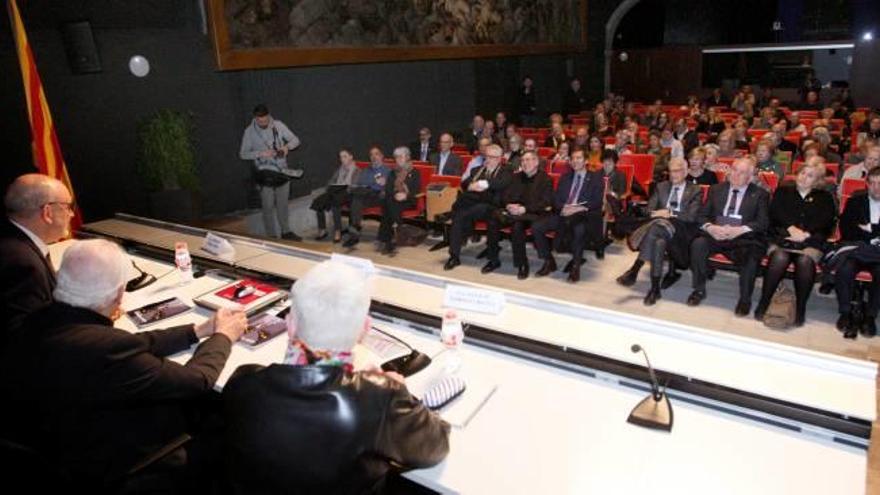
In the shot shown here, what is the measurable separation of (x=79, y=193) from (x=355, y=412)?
662 centimetres

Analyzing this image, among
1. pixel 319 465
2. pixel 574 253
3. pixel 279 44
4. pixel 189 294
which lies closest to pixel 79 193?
pixel 279 44

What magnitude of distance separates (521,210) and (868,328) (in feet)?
9.61

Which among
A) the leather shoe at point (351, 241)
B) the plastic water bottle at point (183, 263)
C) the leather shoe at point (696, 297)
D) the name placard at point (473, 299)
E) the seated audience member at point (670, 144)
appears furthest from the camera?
the seated audience member at point (670, 144)

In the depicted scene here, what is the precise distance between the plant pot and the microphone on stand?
19.7 ft

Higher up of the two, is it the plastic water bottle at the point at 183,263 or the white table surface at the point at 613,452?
the plastic water bottle at the point at 183,263

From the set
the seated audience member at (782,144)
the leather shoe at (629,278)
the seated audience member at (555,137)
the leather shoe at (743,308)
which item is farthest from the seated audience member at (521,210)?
the seated audience member at (782,144)

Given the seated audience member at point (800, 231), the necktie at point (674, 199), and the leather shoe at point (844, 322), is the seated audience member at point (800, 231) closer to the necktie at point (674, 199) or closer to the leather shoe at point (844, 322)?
the leather shoe at point (844, 322)

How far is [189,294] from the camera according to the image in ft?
10.9

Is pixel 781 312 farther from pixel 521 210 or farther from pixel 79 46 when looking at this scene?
pixel 79 46

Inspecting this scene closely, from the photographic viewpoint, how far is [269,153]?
6879mm

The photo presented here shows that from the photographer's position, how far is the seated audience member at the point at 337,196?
284 inches

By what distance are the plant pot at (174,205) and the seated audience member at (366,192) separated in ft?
5.85

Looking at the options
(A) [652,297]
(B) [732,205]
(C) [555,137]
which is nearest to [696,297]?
(A) [652,297]

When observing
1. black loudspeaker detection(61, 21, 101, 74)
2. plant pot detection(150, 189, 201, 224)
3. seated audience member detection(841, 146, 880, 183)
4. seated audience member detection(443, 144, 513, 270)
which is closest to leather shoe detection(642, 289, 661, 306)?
seated audience member detection(443, 144, 513, 270)
